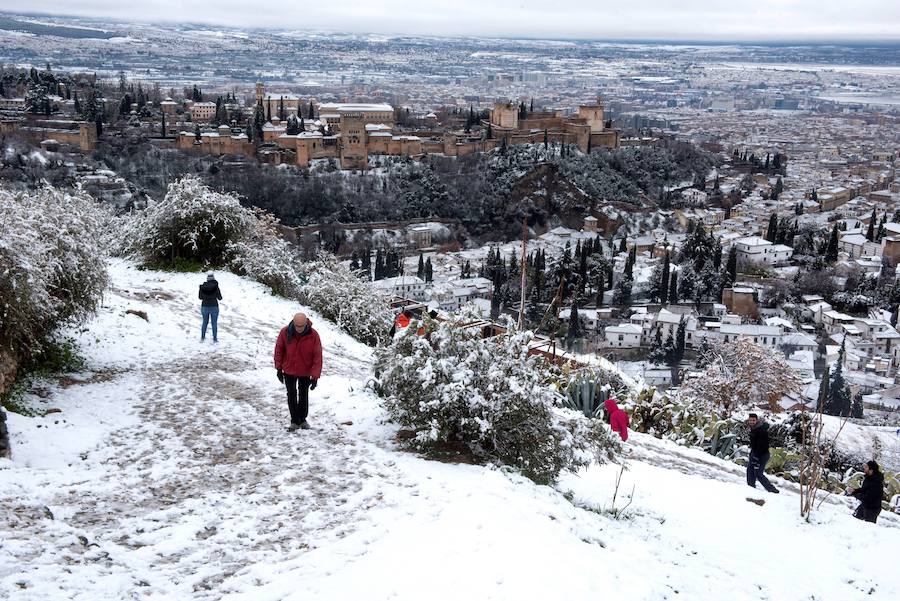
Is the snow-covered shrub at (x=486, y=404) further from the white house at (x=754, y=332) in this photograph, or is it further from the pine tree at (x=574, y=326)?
the white house at (x=754, y=332)

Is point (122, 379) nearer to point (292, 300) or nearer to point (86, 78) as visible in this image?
Answer: point (292, 300)

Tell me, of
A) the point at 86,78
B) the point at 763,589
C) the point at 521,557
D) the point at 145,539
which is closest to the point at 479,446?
the point at 521,557

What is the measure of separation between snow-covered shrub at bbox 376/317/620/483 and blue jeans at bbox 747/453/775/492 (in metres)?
1.61

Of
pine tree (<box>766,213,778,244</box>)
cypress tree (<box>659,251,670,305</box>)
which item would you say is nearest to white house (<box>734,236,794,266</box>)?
pine tree (<box>766,213,778,244</box>)

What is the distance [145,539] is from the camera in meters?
3.71

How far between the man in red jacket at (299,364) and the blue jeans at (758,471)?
3.68m

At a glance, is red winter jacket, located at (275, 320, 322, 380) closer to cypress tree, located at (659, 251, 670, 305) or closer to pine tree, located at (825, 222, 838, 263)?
cypress tree, located at (659, 251, 670, 305)

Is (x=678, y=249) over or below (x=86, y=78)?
below

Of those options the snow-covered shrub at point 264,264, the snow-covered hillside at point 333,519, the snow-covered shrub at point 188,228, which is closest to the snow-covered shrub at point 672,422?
the snow-covered hillside at point 333,519

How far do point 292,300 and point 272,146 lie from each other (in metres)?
42.9

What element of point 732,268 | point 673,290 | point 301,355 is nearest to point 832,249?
point 732,268

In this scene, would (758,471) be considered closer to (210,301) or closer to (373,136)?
(210,301)

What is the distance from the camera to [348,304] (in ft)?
37.4

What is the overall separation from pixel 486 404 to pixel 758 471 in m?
2.82
